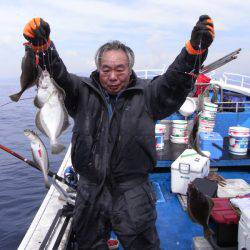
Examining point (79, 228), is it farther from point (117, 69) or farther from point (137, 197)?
point (117, 69)

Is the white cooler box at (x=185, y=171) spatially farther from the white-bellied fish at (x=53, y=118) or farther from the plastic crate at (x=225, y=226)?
the white-bellied fish at (x=53, y=118)

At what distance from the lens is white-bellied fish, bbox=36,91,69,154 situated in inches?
117

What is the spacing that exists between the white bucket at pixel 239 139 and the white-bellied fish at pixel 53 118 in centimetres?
530

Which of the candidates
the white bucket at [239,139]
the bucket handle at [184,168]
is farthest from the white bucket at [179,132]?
the bucket handle at [184,168]

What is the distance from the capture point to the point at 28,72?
3.00 meters

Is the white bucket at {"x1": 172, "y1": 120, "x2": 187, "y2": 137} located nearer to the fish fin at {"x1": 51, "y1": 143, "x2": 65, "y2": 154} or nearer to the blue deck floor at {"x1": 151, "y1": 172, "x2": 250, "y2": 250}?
the blue deck floor at {"x1": 151, "y1": 172, "x2": 250, "y2": 250}

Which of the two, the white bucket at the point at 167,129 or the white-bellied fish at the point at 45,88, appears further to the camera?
the white bucket at the point at 167,129

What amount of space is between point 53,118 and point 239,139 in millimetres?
5504

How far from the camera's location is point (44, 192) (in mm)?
10047

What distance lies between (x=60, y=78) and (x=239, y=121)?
21.8 feet

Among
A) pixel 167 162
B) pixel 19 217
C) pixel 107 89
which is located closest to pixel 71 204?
pixel 107 89

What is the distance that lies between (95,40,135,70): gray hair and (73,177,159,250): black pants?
46.6 inches

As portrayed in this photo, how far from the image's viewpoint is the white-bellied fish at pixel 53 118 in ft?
9.75

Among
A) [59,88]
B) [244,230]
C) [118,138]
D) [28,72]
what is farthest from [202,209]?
[28,72]
